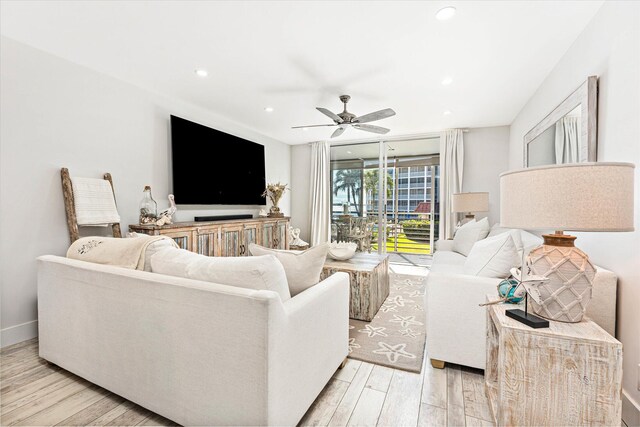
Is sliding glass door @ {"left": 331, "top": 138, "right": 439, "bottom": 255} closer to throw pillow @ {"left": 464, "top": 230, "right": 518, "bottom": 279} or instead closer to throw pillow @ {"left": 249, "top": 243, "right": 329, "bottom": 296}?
throw pillow @ {"left": 464, "top": 230, "right": 518, "bottom": 279}

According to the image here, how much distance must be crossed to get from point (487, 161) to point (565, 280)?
411 centimetres

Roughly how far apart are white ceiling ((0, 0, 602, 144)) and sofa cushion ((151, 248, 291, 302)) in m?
1.65

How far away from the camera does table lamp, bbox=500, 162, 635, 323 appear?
3.36 ft

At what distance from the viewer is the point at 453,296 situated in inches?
69.4

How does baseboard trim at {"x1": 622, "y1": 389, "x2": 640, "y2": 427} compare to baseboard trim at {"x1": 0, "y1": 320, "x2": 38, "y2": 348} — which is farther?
baseboard trim at {"x1": 0, "y1": 320, "x2": 38, "y2": 348}

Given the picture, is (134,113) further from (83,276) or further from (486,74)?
(486,74)

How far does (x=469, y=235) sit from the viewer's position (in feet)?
11.4

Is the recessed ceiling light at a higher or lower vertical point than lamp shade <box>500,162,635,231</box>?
higher

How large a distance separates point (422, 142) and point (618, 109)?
12.3 ft

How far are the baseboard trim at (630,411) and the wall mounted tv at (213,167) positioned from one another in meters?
3.98

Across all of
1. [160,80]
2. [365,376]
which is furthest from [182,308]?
[160,80]

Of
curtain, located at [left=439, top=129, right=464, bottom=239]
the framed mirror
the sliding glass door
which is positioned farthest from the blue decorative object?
the sliding glass door

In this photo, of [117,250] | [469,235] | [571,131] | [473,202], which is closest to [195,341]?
[117,250]

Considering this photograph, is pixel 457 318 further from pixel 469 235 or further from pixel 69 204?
pixel 69 204
